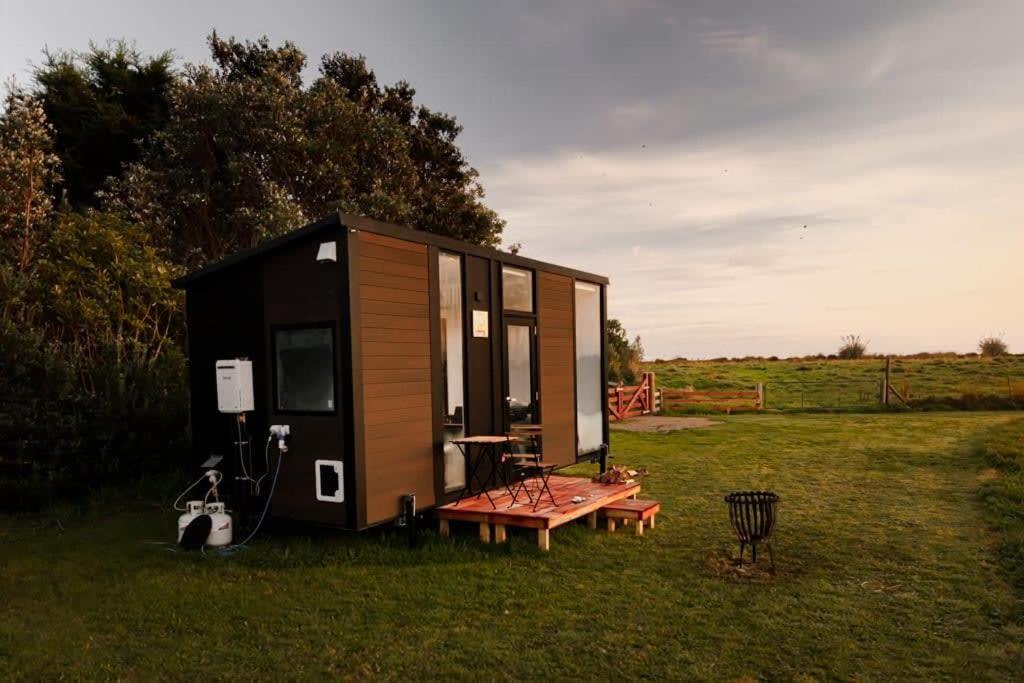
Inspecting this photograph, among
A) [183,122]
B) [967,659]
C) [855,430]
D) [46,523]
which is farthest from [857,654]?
[183,122]

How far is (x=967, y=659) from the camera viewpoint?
399 centimetres

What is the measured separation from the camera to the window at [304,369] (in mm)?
6289

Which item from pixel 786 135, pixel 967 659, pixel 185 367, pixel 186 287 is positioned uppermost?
pixel 786 135

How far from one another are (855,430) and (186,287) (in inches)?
571

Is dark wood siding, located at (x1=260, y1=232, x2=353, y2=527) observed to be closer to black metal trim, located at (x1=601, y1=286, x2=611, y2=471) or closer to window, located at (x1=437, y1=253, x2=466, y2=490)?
window, located at (x1=437, y1=253, x2=466, y2=490)

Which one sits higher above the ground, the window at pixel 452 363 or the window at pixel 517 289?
the window at pixel 517 289

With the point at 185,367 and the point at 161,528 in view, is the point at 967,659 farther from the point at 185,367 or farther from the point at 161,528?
the point at 185,367

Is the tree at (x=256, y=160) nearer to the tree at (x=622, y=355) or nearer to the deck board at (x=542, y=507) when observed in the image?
the tree at (x=622, y=355)

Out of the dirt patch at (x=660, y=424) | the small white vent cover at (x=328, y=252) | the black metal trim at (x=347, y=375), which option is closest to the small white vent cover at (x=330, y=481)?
the black metal trim at (x=347, y=375)

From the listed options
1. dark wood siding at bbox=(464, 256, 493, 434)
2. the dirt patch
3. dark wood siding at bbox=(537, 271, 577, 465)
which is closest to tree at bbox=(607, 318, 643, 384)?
the dirt patch

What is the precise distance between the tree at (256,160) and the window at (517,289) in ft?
25.6

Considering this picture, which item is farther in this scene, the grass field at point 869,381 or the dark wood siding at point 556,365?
the grass field at point 869,381

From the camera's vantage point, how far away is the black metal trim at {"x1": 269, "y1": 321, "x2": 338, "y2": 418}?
20.0 feet

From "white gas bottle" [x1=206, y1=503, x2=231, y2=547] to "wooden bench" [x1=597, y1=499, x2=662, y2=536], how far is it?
150 inches
